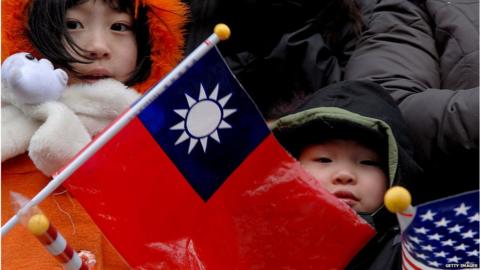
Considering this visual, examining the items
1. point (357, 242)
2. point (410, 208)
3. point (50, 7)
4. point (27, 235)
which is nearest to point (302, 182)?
point (357, 242)

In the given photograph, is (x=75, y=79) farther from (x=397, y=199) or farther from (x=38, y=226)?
(x=397, y=199)

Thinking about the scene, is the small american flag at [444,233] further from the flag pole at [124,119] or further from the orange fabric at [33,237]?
the orange fabric at [33,237]

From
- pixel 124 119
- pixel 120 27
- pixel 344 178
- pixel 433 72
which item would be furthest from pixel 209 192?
pixel 433 72

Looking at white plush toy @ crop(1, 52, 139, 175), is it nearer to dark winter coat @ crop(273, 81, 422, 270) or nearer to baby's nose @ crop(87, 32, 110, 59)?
baby's nose @ crop(87, 32, 110, 59)

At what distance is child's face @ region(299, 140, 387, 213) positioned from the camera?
7.25 feet

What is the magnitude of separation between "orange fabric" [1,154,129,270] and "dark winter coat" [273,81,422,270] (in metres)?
0.66

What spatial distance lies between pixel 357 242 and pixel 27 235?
885mm

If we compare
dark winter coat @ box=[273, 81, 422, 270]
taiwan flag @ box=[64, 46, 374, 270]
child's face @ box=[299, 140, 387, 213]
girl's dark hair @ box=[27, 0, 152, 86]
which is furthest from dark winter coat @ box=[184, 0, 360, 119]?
taiwan flag @ box=[64, 46, 374, 270]

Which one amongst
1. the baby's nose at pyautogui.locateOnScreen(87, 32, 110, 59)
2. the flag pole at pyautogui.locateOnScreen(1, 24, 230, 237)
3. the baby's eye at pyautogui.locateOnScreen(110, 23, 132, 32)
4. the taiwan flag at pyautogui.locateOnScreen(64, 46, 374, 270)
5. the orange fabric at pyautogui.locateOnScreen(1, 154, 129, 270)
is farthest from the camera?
the baby's eye at pyautogui.locateOnScreen(110, 23, 132, 32)

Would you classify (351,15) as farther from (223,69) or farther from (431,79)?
(223,69)

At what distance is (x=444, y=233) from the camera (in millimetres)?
1545

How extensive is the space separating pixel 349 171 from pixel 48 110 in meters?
0.86

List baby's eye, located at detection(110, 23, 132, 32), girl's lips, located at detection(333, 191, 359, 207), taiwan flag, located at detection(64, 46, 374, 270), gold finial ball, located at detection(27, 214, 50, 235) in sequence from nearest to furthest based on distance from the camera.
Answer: gold finial ball, located at detection(27, 214, 50, 235) → taiwan flag, located at detection(64, 46, 374, 270) → girl's lips, located at detection(333, 191, 359, 207) → baby's eye, located at detection(110, 23, 132, 32)

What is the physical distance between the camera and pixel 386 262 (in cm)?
207
